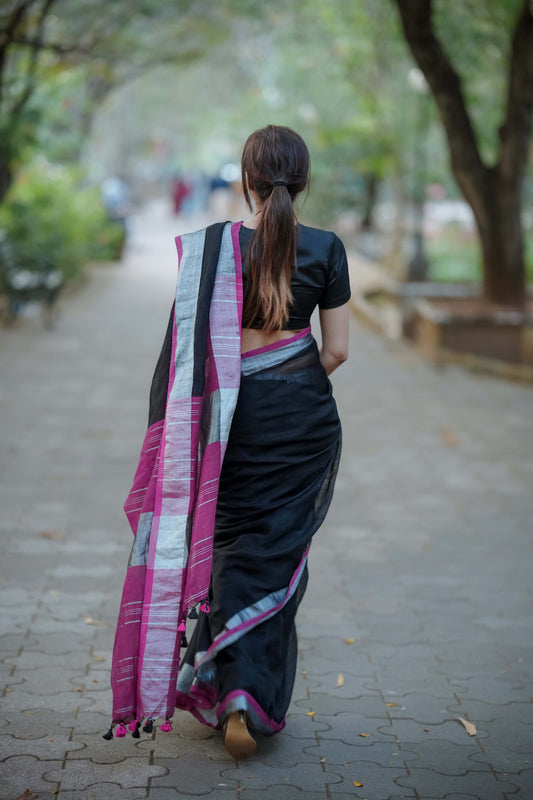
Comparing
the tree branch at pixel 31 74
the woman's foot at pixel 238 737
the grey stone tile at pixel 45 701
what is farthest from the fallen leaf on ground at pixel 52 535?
the tree branch at pixel 31 74

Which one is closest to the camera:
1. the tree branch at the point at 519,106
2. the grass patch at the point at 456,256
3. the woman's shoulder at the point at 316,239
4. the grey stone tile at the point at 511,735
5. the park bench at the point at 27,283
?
the woman's shoulder at the point at 316,239

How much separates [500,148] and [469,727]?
32.5ft

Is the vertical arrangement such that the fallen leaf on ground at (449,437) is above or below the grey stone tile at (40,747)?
below

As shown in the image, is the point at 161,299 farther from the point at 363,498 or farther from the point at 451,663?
the point at 451,663

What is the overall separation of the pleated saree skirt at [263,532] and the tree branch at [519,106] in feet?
30.1

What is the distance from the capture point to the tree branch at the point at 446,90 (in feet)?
35.8

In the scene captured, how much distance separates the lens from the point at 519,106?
39.5ft

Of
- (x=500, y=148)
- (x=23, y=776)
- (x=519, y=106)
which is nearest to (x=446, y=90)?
(x=519, y=106)

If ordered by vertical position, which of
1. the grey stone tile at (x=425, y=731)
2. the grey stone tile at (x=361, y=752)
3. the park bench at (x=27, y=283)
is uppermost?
the park bench at (x=27, y=283)

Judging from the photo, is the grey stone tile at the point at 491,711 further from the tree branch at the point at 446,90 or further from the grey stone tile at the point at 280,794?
the tree branch at the point at 446,90

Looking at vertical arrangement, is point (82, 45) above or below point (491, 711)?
above

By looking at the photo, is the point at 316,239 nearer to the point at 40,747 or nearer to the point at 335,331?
the point at 335,331

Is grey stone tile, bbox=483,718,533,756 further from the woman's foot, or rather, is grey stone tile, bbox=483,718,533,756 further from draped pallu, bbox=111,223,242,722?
draped pallu, bbox=111,223,242,722

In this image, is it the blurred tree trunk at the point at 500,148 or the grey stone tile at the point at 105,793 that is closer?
the grey stone tile at the point at 105,793
